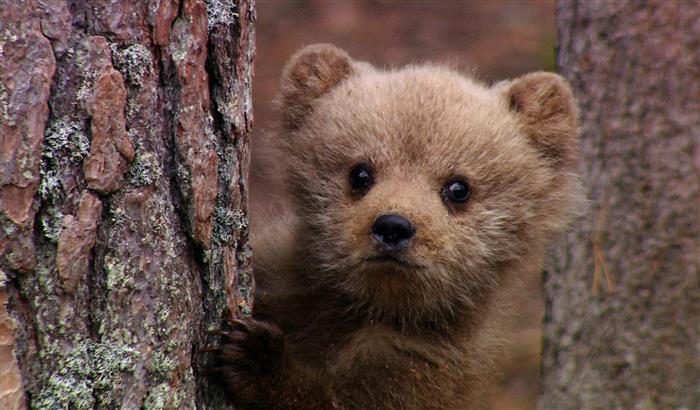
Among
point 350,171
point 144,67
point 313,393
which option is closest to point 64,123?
point 144,67

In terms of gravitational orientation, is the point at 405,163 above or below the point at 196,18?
below

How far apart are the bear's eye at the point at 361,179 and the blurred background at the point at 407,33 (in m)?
5.67

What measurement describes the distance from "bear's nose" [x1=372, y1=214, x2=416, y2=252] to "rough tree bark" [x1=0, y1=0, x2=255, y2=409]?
71cm

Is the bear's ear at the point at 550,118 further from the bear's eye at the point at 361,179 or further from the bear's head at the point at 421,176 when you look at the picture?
the bear's eye at the point at 361,179

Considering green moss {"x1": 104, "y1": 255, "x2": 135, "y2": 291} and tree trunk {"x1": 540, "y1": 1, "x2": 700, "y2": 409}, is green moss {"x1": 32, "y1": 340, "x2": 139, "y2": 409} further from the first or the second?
tree trunk {"x1": 540, "y1": 1, "x2": 700, "y2": 409}

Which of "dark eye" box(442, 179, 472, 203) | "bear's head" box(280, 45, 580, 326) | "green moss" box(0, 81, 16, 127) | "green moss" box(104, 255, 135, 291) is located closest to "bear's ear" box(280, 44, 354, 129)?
"bear's head" box(280, 45, 580, 326)

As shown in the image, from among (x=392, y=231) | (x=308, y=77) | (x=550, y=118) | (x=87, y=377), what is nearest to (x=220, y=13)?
(x=392, y=231)

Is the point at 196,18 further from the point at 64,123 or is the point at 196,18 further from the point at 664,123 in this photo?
the point at 664,123

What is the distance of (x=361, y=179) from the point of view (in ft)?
13.6

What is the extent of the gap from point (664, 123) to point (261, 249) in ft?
8.52

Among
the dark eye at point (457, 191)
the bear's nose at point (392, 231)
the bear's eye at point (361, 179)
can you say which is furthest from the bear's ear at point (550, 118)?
the bear's nose at point (392, 231)

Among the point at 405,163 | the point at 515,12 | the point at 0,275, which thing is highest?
the point at 515,12

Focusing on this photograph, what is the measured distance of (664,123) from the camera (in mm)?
5383

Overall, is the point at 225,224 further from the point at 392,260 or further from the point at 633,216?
the point at 633,216
